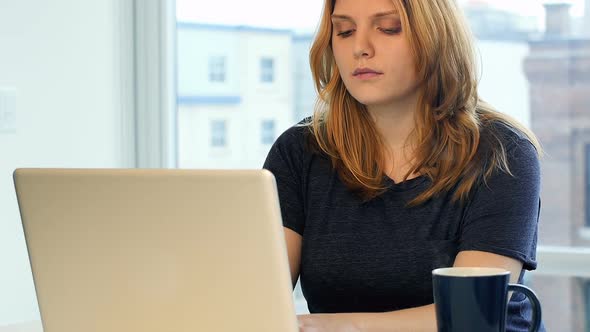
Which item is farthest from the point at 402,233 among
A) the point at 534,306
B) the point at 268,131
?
the point at 268,131

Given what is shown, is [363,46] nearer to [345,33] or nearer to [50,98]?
[345,33]

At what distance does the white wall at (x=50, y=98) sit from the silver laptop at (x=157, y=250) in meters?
1.32

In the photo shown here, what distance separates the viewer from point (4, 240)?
92.2 inches

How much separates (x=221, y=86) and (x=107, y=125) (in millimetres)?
376

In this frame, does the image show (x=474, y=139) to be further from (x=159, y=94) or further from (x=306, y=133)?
(x=159, y=94)

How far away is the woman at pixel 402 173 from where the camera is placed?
1.54 metres

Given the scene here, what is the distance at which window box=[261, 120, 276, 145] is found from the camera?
2.86 meters

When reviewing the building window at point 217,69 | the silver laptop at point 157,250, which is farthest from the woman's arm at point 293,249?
the building window at point 217,69

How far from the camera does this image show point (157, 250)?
99cm

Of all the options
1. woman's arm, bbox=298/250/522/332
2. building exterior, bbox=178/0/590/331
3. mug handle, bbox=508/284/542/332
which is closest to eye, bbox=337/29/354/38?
woman's arm, bbox=298/250/522/332

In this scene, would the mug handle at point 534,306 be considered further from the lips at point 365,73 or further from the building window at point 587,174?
the building window at point 587,174

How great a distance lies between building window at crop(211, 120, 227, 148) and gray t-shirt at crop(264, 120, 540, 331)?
1.25 meters

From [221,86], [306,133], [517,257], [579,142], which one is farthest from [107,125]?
[517,257]

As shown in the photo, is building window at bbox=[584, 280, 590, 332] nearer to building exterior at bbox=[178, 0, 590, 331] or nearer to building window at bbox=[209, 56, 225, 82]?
building exterior at bbox=[178, 0, 590, 331]
